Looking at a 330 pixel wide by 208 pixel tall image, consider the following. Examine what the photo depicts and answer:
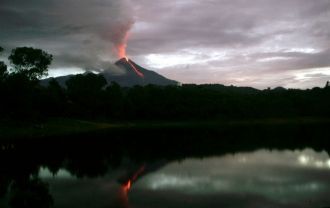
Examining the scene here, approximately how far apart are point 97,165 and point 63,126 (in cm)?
4358

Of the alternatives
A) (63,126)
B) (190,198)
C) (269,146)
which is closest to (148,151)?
(269,146)

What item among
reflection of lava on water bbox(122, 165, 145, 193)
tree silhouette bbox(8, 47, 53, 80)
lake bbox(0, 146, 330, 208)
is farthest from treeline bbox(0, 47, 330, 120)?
reflection of lava on water bbox(122, 165, 145, 193)

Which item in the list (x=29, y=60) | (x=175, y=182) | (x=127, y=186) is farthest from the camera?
(x=29, y=60)

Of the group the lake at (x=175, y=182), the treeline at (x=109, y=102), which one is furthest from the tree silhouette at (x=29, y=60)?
the lake at (x=175, y=182)

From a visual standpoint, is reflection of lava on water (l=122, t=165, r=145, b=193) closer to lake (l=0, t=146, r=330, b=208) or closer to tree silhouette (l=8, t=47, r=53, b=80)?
lake (l=0, t=146, r=330, b=208)

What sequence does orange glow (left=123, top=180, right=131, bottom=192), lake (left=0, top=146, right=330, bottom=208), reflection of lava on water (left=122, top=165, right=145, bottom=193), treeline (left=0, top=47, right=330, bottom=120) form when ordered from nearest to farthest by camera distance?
lake (left=0, top=146, right=330, bottom=208)
orange glow (left=123, top=180, right=131, bottom=192)
reflection of lava on water (left=122, top=165, right=145, bottom=193)
treeline (left=0, top=47, right=330, bottom=120)

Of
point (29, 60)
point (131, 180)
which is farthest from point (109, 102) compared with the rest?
point (131, 180)

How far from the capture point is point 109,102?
105500 mm

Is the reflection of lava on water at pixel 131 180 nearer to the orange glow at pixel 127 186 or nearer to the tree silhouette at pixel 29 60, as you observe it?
the orange glow at pixel 127 186

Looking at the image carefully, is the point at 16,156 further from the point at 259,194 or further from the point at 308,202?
the point at 308,202

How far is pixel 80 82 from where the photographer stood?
4203 inches

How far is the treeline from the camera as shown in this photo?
67688 mm

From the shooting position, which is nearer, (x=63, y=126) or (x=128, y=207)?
(x=128, y=207)

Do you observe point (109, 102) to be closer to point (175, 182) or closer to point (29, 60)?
point (29, 60)
